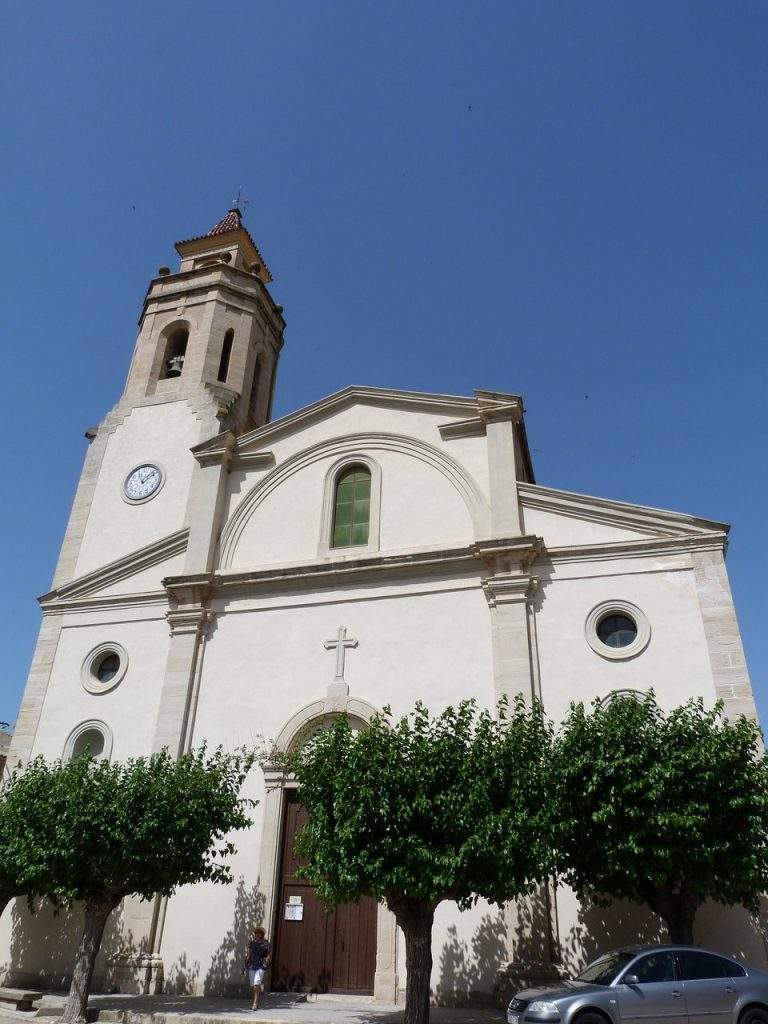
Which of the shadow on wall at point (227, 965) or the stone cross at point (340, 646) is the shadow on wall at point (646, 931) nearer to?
the shadow on wall at point (227, 965)

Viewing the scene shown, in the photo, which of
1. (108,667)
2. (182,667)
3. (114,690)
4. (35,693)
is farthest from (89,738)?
(182,667)

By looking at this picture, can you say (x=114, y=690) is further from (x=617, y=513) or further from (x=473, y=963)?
(x=617, y=513)

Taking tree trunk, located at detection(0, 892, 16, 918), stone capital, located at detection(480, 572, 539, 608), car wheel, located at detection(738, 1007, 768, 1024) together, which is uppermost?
stone capital, located at detection(480, 572, 539, 608)

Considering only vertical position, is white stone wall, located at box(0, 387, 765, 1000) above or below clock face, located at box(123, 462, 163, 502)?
below

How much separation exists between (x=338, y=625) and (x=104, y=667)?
565cm

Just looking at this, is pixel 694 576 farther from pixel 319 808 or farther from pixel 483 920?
pixel 319 808

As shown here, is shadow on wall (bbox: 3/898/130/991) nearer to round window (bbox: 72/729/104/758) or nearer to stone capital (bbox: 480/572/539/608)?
round window (bbox: 72/729/104/758)

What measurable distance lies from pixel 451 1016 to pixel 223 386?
16.6 meters

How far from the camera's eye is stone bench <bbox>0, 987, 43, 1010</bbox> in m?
12.9

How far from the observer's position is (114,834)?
1209 cm

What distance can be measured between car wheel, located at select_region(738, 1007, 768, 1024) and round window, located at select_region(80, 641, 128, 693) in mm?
12873

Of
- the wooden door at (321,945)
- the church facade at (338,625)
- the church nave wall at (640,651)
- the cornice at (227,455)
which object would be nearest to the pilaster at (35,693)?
the church facade at (338,625)

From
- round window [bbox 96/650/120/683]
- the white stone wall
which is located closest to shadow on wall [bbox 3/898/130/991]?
the white stone wall

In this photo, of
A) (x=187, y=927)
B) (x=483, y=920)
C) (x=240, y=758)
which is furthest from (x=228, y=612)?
(x=483, y=920)
